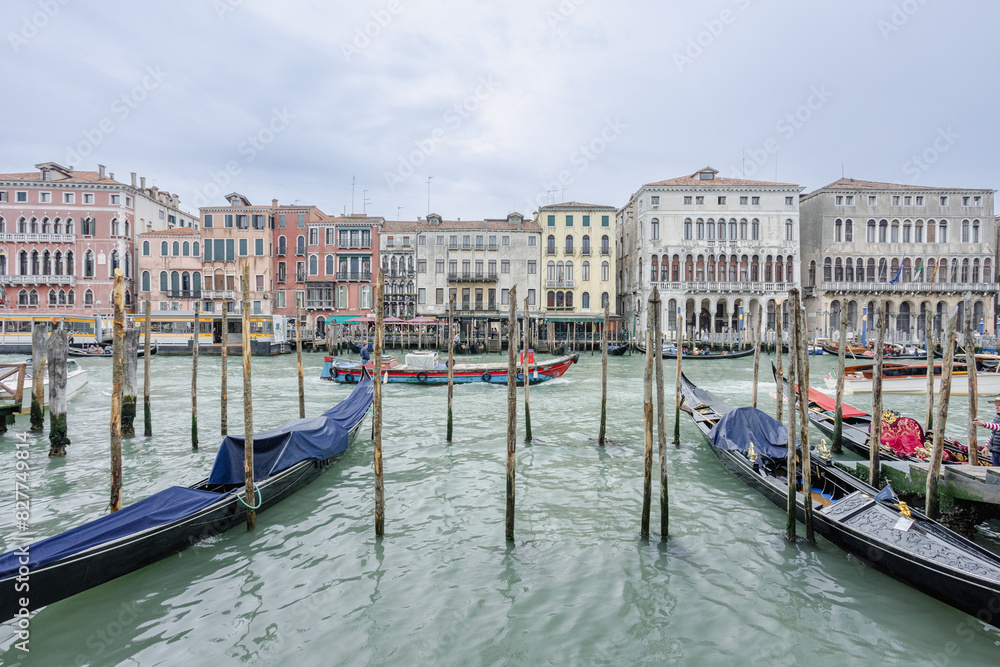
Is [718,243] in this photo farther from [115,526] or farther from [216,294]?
[115,526]

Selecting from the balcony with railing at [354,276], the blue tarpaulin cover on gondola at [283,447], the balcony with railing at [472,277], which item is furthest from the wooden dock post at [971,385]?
the balcony with railing at [354,276]

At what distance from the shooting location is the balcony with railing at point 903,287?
3322cm

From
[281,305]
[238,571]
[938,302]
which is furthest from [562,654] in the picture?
[938,302]

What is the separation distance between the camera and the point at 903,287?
33719 millimetres

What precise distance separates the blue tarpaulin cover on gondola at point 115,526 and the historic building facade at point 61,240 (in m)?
34.6

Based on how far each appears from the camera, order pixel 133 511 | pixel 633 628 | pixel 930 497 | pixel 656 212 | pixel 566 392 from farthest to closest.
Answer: pixel 656 212 → pixel 566 392 → pixel 930 497 → pixel 133 511 → pixel 633 628

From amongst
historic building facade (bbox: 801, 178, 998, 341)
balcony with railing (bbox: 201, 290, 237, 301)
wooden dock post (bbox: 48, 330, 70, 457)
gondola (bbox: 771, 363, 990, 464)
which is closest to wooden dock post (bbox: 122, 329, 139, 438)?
wooden dock post (bbox: 48, 330, 70, 457)

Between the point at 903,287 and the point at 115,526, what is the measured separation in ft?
133

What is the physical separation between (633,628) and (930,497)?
3391 mm

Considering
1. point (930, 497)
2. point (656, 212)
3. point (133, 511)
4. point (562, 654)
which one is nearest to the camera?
point (562, 654)

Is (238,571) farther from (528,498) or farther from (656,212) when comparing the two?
(656,212)

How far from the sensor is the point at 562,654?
12.4ft

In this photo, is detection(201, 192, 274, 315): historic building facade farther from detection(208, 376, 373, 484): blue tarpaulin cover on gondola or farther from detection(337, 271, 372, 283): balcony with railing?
detection(208, 376, 373, 484): blue tarpaulin cover on gondola

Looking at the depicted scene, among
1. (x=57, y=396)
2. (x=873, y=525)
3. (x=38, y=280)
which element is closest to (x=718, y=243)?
(x=873, y=525)
